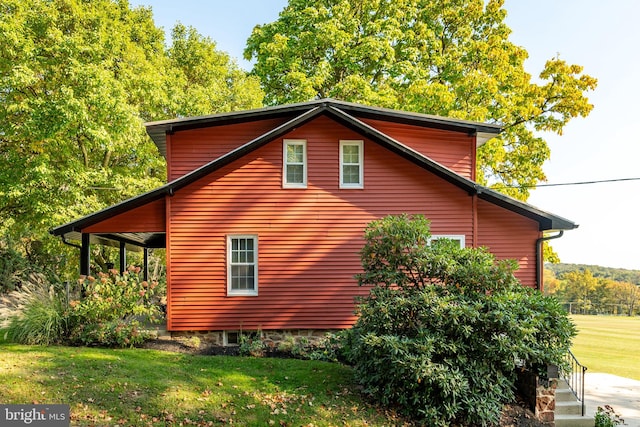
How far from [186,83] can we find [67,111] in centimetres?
816

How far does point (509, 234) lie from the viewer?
11047mm

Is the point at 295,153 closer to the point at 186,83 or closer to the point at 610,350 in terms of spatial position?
the point at 186,83

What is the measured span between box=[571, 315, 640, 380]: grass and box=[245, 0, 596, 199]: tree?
7313mm

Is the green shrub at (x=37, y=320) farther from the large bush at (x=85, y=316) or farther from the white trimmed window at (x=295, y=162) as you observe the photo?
the white trimmed window at (x=295, y=162)

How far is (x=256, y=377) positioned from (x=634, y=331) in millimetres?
26870

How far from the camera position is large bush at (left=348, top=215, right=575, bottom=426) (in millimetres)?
6672

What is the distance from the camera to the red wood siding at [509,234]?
10984mm

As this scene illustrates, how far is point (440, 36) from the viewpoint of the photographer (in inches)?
845

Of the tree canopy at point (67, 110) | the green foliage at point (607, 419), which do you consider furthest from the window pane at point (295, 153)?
the green foliage at point (607, 419)

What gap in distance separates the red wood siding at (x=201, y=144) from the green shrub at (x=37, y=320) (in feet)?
13.8

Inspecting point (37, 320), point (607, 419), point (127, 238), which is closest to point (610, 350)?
point (607, 419)

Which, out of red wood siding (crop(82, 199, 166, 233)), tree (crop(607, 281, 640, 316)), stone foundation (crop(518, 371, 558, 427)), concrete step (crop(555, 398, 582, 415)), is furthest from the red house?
tree (crop(607, 281, 640, 316))

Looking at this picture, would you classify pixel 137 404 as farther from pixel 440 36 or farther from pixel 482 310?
pixel 440 36

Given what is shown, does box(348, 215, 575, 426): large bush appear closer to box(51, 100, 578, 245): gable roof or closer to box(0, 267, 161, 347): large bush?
box(51, 100, 578, 245): gable roof
